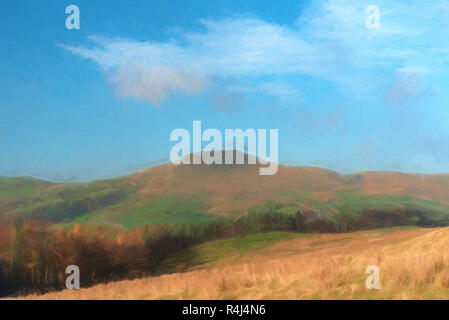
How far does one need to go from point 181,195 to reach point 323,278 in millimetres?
5571

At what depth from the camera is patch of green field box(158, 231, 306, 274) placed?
34.9 feet

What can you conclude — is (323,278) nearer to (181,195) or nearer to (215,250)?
(215,250)

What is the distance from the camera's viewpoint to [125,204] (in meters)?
11.6

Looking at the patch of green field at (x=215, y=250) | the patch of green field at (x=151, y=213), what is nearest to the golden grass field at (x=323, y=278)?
the patch of green field at (x=215, y=250)

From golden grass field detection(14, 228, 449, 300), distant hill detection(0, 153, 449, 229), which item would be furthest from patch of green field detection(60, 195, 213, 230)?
golden grass field detection(14, 228, 449, 300)

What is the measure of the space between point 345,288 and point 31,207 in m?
9.07

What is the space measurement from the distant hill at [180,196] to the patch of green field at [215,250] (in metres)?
0.82

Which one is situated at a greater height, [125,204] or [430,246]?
[125,204]

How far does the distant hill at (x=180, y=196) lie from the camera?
11398 millimetres

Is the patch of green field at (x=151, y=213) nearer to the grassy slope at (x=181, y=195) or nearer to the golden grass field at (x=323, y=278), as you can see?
the grassy slope at (x=181, y=195)

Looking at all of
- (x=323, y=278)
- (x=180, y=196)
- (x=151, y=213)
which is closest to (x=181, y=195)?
(x=180, y=196)
